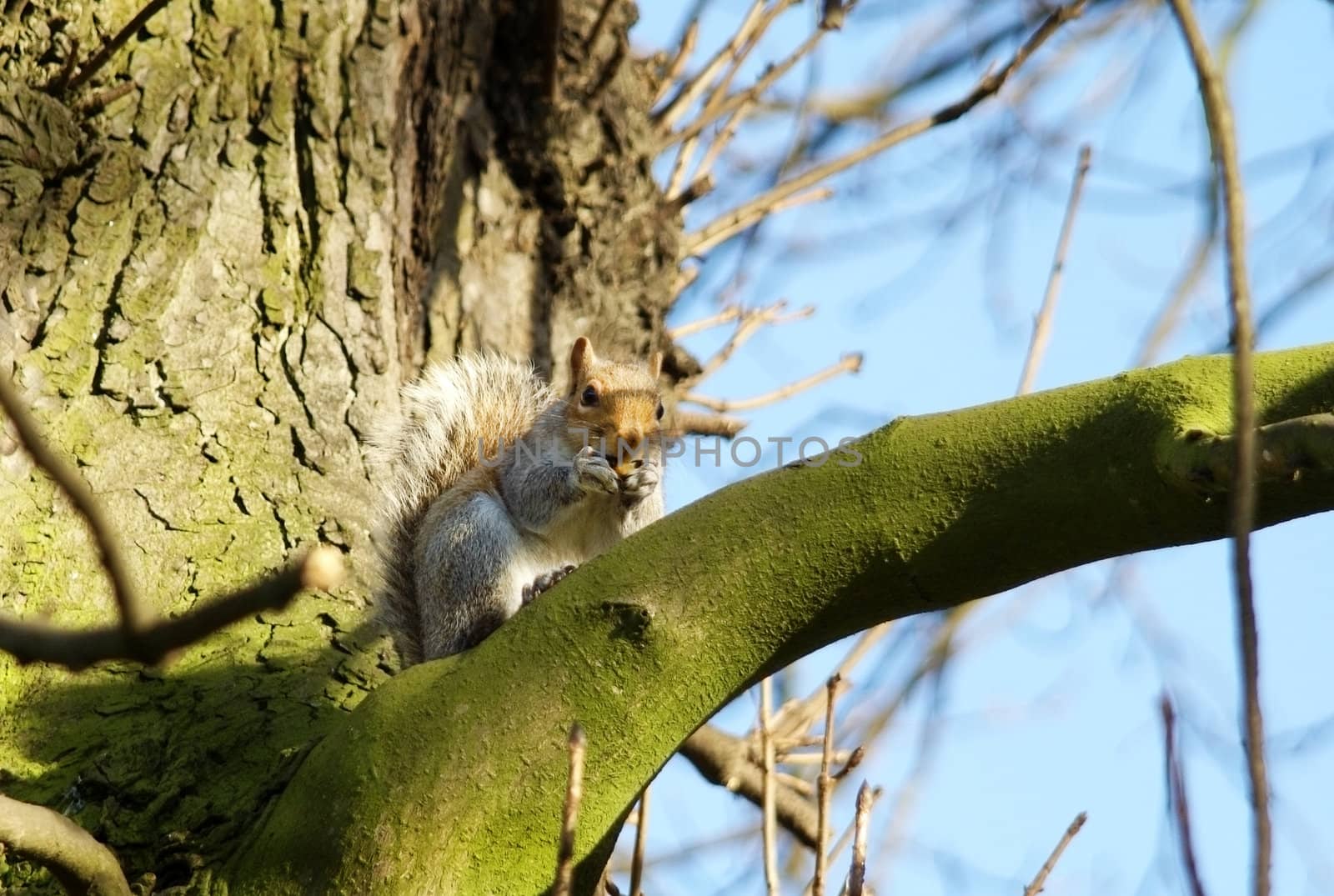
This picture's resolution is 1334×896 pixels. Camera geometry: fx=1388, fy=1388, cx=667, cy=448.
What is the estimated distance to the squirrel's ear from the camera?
3184 millimetres

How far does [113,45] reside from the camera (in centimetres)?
261

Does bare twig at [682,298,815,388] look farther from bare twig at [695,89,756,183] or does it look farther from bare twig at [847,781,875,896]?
bare twig at [847,781,875,896]

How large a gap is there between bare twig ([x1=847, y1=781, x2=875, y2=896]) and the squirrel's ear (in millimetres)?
1728

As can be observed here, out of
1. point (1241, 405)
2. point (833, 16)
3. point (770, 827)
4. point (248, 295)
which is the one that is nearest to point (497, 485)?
point (248, 295)

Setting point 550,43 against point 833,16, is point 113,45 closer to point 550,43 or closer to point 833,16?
point 550,43

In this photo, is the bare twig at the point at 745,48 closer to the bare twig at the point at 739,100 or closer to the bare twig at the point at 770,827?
the bare twig at the point at 739,100

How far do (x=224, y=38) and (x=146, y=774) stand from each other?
172 centimetres

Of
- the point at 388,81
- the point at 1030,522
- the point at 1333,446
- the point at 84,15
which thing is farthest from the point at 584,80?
the point at 1333,446

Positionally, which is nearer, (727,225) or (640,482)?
(640,482)

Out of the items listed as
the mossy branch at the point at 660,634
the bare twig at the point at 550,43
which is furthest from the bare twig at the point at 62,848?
the bare twig at the point at 550,43

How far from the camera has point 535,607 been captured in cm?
189

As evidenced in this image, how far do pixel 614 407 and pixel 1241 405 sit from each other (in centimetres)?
227

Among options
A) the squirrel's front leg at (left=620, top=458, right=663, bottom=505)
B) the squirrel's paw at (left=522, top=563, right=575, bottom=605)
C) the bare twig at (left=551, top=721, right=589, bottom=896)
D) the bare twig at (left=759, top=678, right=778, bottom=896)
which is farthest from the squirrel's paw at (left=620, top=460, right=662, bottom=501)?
the bare twig at (left=551, top=721, right=589, bottom=896)

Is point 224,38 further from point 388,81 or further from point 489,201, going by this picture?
point 489,201
